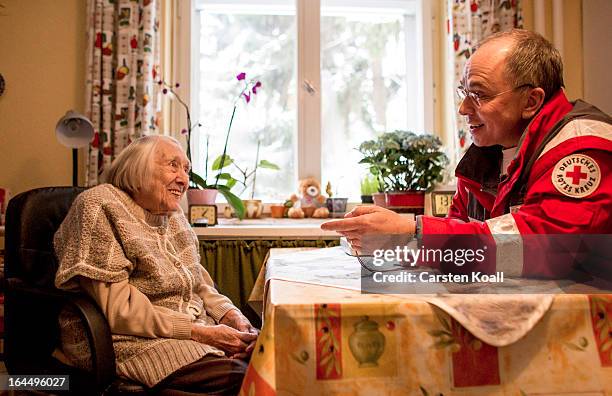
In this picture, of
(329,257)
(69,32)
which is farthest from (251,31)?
(329,257)

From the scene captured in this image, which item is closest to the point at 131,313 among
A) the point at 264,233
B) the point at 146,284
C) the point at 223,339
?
the point at 146,284

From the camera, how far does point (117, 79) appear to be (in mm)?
2701

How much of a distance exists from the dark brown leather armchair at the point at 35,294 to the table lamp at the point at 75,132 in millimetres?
902

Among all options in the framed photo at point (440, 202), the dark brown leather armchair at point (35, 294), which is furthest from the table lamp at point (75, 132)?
the framed photo at point (440, 202)

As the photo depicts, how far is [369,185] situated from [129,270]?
1.91 m

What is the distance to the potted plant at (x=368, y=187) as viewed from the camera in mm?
3031

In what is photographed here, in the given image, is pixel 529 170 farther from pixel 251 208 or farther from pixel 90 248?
pixel 251 208

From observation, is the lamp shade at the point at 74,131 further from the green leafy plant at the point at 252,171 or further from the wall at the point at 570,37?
the wall at the point at 570,37

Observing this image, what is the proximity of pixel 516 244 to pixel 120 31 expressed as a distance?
95.9 inches

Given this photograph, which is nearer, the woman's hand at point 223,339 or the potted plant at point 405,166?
the woman's hand at point 223,339

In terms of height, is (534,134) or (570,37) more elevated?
(570,37)

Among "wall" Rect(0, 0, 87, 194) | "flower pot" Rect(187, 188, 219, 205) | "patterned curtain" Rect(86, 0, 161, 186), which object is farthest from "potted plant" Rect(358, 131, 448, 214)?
"wall" Rect(0, 0, 87, 194)

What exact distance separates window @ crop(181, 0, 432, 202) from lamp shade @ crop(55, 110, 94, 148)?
0.78 metres

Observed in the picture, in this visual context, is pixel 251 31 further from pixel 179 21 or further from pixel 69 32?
pixel 69 32
